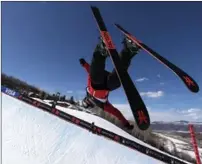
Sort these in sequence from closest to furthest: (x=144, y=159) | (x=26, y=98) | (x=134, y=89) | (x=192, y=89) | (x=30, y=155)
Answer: (x=134, y=89)
(x=192, y=89)
(x=30, y=155)
(x=144, y=159)
(x=26, y=98)

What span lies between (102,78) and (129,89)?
91 cm

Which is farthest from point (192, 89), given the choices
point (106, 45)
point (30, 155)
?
point (30, 155)

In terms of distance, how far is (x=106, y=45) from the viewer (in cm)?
441

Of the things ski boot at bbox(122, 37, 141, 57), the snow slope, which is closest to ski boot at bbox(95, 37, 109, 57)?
ski boot at bbox(122, 37, 141, 57)

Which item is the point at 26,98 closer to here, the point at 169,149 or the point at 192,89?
the point at 169,149

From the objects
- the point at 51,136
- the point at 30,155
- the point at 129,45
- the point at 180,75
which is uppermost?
the point at 129,45

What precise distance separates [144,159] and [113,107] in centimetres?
436

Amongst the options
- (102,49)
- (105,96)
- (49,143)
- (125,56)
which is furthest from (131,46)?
(49,143)

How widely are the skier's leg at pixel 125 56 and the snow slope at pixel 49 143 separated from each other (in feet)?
12.5

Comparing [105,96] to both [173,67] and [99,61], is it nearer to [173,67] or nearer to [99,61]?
[99,61]

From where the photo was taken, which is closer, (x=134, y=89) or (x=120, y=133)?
(x=134, y=89)

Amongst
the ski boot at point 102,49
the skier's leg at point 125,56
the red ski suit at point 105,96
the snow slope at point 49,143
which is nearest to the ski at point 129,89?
the ski boot at point 102,49

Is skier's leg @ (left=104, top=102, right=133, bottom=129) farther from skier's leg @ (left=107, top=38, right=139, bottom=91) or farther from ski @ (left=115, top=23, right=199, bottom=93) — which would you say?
ski @ (left=115, top=23, right=199, bottom=93)

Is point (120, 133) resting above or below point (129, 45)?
below
